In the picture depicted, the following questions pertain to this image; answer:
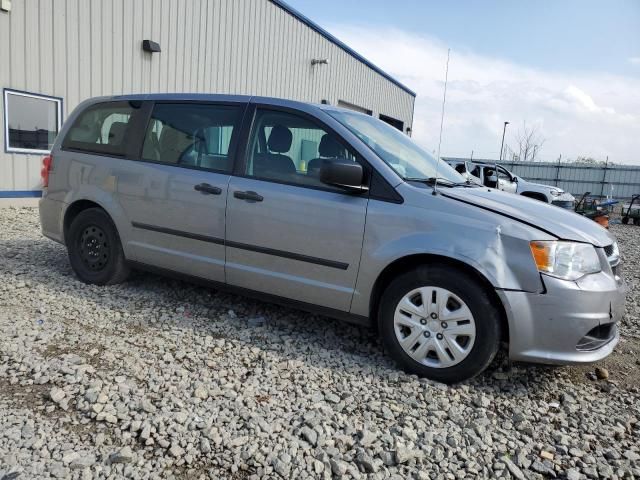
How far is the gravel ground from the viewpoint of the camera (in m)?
2.21

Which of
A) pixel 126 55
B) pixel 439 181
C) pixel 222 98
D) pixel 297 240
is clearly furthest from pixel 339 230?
pixel 126 55

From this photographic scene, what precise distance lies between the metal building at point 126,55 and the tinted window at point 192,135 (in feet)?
19.0

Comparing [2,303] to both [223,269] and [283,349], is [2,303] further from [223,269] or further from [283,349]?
[283,349]

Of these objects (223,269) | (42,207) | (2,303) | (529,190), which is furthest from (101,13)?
(529,190)

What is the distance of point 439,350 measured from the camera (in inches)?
117

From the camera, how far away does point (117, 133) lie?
170 inches

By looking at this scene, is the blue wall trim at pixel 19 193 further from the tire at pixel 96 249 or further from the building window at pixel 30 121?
the tire at pixel 96 249

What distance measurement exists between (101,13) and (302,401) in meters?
9.47

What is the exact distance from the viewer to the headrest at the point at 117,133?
4281mm

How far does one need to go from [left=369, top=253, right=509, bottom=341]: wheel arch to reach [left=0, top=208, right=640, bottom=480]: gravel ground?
0.40m

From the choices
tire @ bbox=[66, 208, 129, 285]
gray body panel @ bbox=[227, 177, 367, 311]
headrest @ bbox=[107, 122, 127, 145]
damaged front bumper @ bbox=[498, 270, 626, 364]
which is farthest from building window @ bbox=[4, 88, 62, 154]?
damaged front bumper @ bbox=[498, 270, 626, 364]

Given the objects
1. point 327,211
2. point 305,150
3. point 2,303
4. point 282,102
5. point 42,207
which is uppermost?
point 282,102

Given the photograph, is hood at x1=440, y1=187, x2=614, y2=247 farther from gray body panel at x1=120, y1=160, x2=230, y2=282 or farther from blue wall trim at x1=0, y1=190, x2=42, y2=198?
blue wall trim at x1=0, y1=190, x2=42, y2=198

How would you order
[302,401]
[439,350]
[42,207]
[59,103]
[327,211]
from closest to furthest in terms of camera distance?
[302,401] < [439,350] < [327,211] < [42,207] < [59,103]
